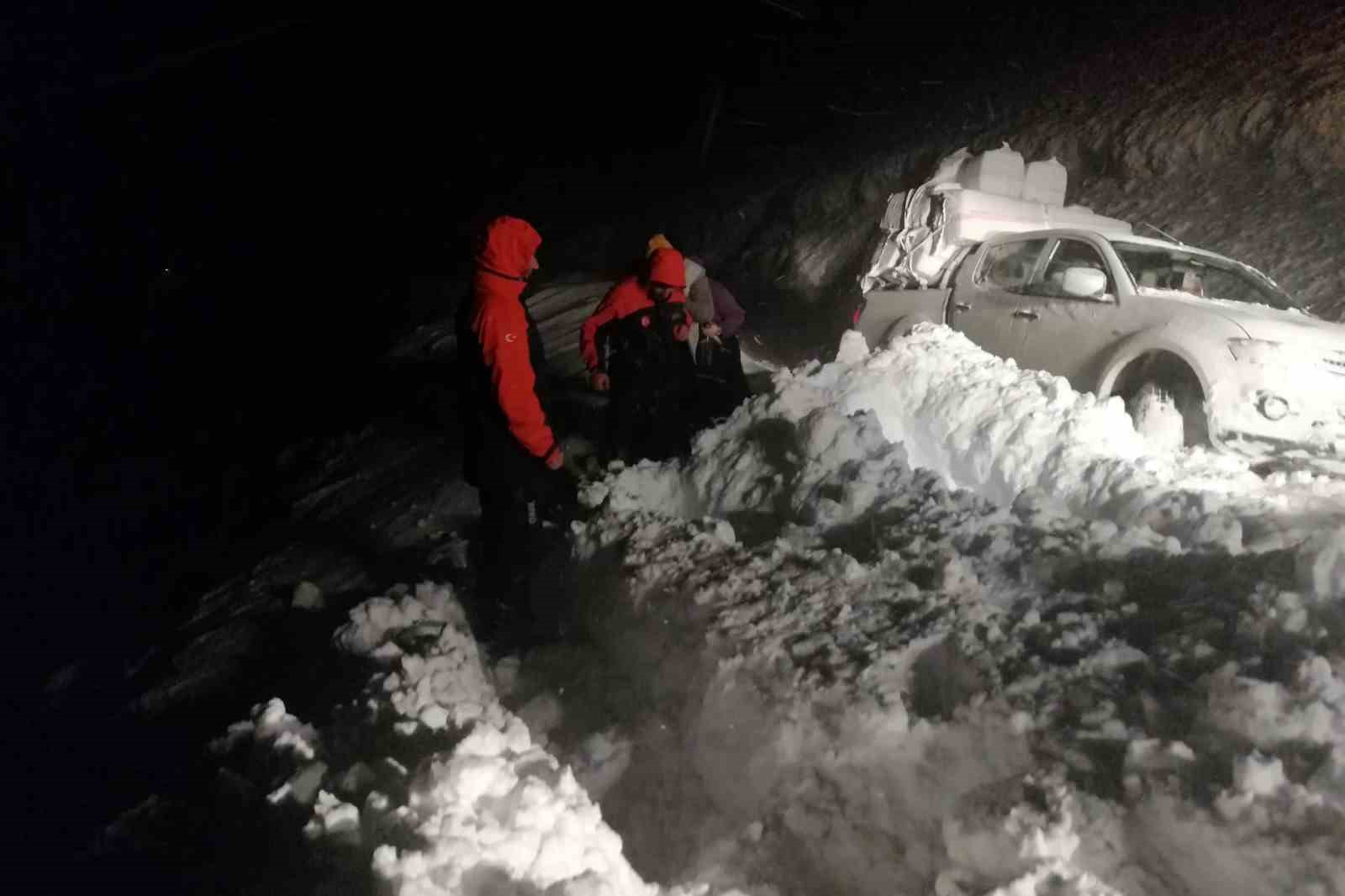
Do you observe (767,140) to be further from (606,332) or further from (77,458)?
(606,332)

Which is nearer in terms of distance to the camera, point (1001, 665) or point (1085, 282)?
point (1001, 665)

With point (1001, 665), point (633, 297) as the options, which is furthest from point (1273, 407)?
point (633, 297)

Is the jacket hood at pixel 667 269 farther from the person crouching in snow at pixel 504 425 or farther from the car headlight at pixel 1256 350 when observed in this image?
the car headlight at pixel 1256 350

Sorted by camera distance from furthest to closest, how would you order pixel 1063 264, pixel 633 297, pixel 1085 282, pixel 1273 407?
pixel 1063 264 → pixel 1085 282 → pixel 633 297 → pixel 1273 407

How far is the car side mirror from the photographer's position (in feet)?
21.1

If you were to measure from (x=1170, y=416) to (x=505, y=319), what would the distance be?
4.10 meters

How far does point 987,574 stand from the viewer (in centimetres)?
357

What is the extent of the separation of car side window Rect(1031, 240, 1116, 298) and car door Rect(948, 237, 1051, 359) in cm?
12

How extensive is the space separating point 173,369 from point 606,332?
18.3 m

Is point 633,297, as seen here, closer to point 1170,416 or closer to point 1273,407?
point 1170,416

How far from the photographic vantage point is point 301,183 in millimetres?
35031

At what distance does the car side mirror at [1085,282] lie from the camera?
21.1 ft

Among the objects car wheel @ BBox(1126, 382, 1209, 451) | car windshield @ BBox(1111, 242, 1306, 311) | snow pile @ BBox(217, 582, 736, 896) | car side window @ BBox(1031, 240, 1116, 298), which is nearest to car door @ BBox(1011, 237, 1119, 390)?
car side window @ BBox(1031, 240, 1116, 298)

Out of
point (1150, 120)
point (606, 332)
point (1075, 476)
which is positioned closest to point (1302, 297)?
point (1150, 120)
